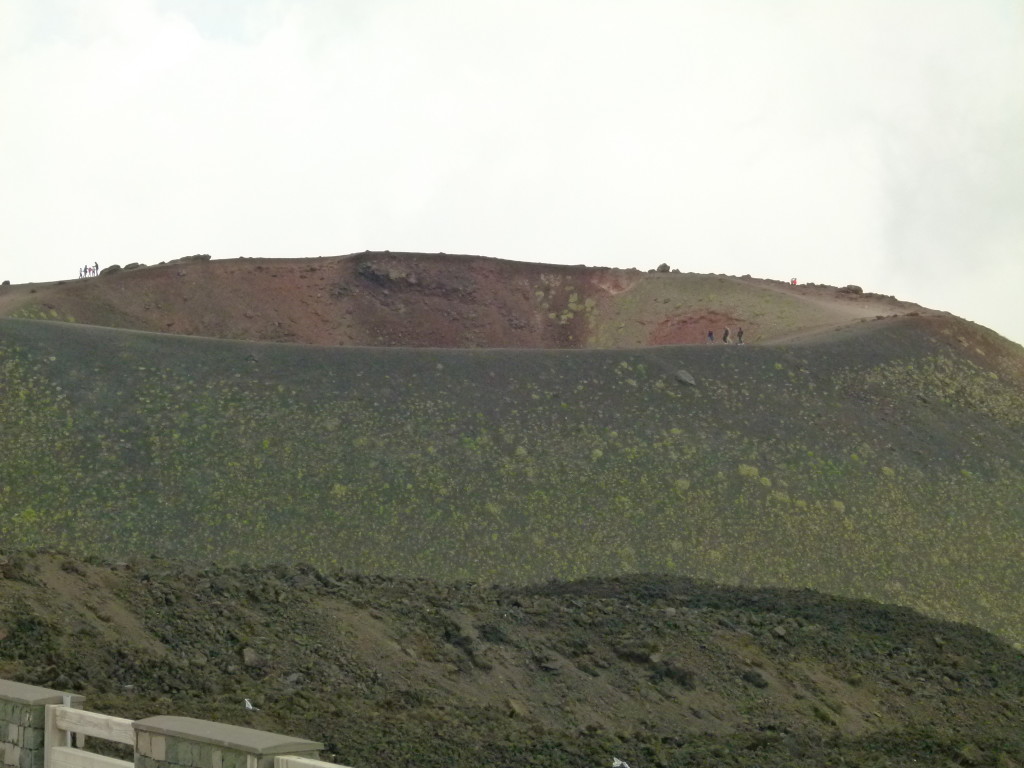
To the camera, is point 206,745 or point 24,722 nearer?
point 206,745

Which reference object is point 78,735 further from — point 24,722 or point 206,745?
point 206,745

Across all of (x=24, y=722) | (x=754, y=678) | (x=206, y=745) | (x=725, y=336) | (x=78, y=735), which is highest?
(x=725, y=336)

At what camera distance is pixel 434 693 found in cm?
1908

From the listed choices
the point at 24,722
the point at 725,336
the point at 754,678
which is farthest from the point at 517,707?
the point at 725,336

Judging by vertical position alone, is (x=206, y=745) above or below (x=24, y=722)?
above

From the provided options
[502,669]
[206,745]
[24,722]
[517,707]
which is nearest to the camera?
[206,745]

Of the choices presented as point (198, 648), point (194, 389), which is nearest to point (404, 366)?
point (194, 389)

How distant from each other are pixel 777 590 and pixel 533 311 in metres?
31.0

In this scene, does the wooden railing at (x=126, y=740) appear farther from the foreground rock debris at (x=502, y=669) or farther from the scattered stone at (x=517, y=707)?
the scattered stone at (x=517, y=707)

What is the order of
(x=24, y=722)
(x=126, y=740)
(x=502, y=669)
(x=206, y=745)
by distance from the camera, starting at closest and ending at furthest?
1. (x=206, y=745)
2. (x=126, y=740)
3. (x=24, y=722)
4. (x=502, y=669)

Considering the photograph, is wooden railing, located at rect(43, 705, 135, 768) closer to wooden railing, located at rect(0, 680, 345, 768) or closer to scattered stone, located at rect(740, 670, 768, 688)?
wooden railing, located at rect(0, 680, 345, 768)

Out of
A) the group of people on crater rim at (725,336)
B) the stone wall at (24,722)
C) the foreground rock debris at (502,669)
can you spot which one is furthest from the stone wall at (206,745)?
the group of people on crater rim at (725,336)

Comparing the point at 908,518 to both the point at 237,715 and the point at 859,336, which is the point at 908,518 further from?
the point at 237,715

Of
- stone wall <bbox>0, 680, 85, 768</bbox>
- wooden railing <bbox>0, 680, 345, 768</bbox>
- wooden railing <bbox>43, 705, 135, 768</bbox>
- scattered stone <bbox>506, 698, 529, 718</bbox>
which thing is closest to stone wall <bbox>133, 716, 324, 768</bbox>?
wooden railing <bbox>0, 680, 345, 768</bbox>
